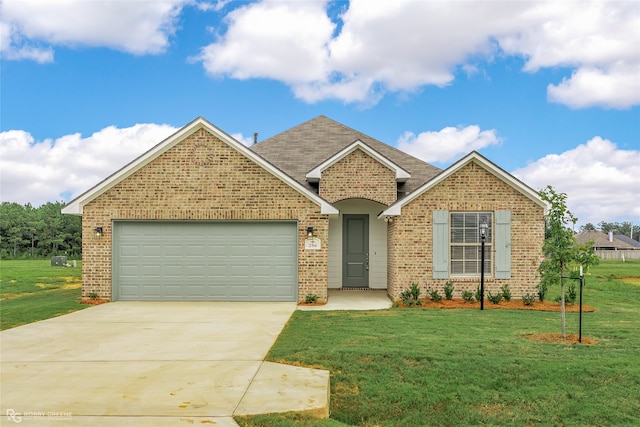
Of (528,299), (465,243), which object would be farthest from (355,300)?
(528,299)

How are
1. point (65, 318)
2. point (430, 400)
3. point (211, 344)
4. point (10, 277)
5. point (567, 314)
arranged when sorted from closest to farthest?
point (430, 400)
point (211, 344)
point (65, 318)
point (567, 314)
point (10, 277)

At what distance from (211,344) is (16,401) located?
11.0ft

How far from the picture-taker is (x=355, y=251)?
1812 cm

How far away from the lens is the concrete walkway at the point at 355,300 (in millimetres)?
13805

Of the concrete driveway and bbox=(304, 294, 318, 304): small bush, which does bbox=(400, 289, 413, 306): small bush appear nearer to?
bbox=(304, 294, 318, 304): small bush

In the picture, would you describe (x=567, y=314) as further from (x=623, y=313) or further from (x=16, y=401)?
(x=16, y=401)

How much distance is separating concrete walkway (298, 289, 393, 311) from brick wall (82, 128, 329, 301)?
648 millimetres

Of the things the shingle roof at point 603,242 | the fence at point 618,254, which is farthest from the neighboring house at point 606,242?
the fence at point 618,254

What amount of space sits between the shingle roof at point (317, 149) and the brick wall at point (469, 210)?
11.6ft

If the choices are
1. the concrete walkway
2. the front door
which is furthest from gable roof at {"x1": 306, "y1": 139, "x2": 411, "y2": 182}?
the concrete walkway

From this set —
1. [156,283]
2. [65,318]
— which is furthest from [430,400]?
[156,283]

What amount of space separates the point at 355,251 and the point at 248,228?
15.4ft

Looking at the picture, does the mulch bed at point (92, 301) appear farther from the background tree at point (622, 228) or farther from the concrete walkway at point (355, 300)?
the background tree at point (622, 228)

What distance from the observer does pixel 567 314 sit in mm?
12773
